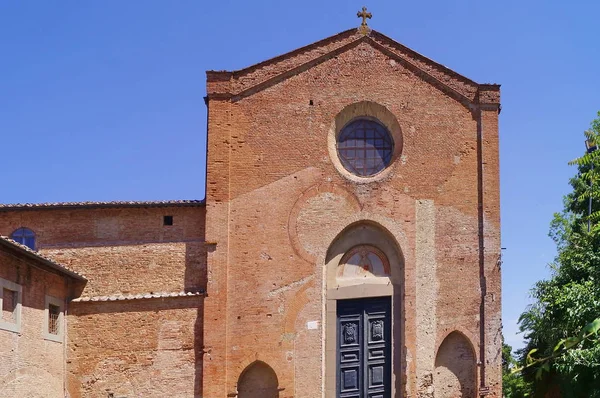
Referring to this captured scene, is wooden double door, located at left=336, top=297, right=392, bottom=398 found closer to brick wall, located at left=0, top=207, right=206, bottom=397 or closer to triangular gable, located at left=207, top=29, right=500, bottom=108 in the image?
brick wall, located at left=0, top=207, right=206, bottom=397

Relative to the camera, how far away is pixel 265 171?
53.9ft

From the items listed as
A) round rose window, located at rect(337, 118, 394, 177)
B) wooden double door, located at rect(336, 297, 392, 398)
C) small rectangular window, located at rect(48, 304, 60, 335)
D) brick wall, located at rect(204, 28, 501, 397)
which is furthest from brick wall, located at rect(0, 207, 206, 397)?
round rose window, located at rect(337, 118, 394, 177)

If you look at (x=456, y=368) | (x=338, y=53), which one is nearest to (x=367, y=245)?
(x=456, y=368)

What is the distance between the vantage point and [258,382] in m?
15.7

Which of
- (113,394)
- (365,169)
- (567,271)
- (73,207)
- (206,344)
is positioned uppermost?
→ (365,169)

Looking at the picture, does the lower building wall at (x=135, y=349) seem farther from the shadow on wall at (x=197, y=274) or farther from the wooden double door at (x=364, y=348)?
the wooden double door at (x=364, y=348)

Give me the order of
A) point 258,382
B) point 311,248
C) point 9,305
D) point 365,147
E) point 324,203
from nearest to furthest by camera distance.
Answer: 1. point 9,305
2. point 258,382
3. point 311,248
4. point 324,203
5. point 365,147

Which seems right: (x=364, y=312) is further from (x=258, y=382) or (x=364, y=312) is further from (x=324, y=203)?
(x=258, y=382)

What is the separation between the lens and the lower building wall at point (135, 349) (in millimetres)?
14961

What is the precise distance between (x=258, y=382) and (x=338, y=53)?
839cm

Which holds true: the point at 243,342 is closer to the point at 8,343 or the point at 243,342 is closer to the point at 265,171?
the point at 265,171

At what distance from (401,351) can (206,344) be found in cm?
462

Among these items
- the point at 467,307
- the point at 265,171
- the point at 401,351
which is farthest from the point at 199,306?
the point at 467,307

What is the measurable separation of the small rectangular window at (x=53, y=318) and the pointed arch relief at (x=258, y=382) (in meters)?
4.24
